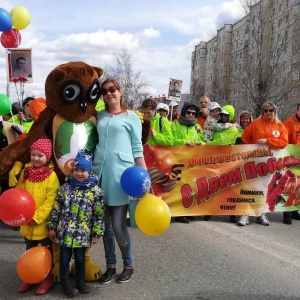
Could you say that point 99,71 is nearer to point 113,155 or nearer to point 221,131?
point 113,155

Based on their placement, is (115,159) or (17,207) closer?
(17,207)

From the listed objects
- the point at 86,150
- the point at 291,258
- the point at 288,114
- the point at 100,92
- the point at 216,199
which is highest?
the point at 288,114

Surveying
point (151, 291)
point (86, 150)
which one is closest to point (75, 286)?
point (151, 291)

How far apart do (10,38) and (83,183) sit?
4.88m

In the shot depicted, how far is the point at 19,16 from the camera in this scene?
7.28 m

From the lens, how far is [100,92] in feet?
12.7

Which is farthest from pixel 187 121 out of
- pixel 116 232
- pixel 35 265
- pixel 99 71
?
pixel 35 265

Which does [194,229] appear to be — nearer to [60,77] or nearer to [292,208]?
[292,208]

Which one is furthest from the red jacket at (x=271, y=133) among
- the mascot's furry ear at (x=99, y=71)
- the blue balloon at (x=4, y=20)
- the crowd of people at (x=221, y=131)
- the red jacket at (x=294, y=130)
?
the blue balloon at (x=4, y=20)

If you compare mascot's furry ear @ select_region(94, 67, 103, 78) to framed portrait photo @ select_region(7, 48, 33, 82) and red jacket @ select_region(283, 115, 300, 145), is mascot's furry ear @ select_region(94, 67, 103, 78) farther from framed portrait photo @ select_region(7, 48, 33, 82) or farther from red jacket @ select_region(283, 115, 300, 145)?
framed portrait photo @ select_region(7, 48, 33, 82)

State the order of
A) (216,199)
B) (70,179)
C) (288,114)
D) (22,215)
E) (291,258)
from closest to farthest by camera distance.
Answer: (22,215)
(70,179)
(291,258)
(216,199)
(288,114)

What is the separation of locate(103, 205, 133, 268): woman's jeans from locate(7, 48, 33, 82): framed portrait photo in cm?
487

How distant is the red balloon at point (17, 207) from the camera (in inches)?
127

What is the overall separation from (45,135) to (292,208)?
4.46 meters
